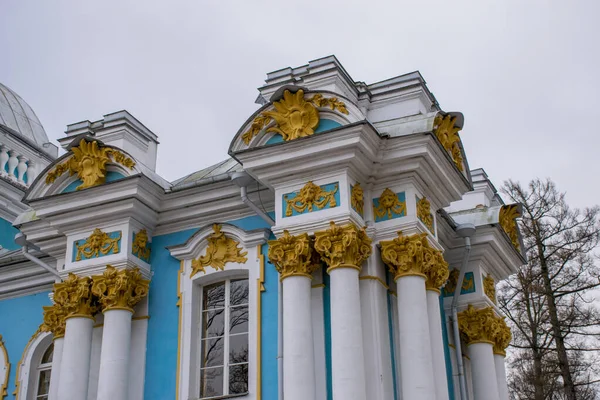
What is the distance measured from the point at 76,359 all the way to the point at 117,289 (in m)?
1.02

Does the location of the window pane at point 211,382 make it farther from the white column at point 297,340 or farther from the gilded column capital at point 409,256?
the gilded column capital at point 409,256

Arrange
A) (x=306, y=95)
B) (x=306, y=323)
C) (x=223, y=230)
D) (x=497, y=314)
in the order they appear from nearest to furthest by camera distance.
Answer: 1. (x=306, y=323)
2. (x=306, y=95)
3. (x=223, y=230)
4. (x=497, y=314)

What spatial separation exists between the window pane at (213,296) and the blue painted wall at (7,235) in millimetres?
6364

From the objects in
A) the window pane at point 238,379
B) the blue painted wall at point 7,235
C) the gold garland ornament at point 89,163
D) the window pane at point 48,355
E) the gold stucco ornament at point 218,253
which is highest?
the blue painted wall at point 7,235

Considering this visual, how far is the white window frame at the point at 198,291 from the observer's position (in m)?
10.7

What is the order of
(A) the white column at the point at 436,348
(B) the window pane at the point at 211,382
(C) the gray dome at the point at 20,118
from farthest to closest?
(C) the gray dome at the point at 20,118, (B) the window pane at the point at 211,382, (A) the white column at the point at 436,348

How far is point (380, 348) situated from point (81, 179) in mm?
4867

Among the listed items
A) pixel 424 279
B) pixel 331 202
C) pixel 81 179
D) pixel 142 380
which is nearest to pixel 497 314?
pixel 424 279

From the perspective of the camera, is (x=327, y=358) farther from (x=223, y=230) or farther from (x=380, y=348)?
(x=223, y=230)

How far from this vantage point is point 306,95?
35.0ft

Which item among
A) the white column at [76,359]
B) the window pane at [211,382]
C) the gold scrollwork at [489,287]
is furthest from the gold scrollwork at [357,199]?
the white column at [76,359]

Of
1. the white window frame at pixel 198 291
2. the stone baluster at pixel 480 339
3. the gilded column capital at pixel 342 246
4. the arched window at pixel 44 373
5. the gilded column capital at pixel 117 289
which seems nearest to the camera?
the gilded column capital at pixel 342 246

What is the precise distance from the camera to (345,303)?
9.56 m

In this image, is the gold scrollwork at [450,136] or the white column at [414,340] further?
the gold scrollwork at [450,136]
